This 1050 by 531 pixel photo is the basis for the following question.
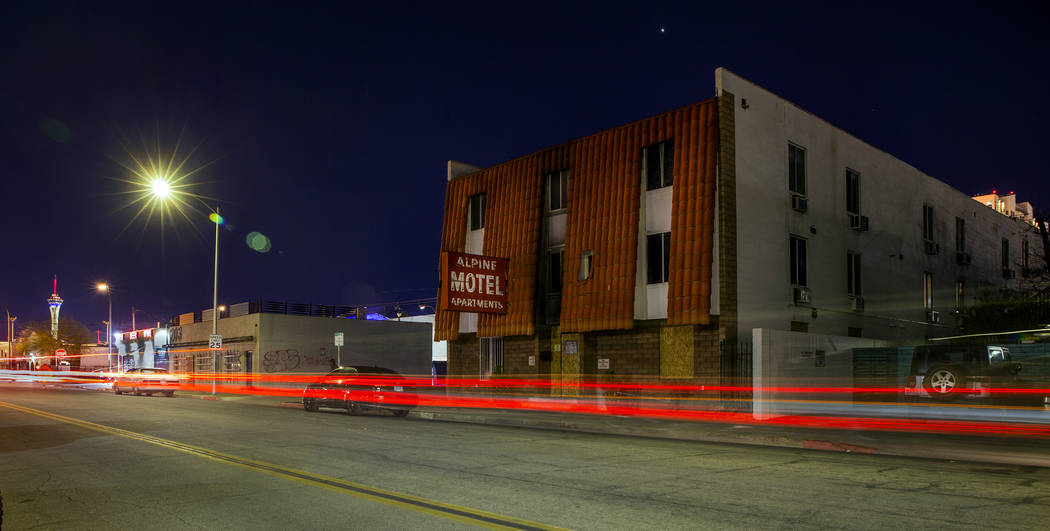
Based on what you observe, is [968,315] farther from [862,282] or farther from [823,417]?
[823,417]

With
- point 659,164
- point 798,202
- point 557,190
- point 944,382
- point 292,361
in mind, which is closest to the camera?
point 944,382

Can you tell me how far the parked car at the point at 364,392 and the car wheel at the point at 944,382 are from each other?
1451 cm

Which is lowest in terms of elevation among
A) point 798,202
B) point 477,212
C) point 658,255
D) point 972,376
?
point 972,376

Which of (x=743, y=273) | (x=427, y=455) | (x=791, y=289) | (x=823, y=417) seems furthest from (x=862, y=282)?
(x=427, y=455)

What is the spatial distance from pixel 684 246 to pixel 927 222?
16.1 metres

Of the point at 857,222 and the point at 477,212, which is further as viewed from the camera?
the point at 477,212

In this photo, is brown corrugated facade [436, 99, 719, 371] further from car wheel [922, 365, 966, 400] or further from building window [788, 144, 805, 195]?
car wheel [922, 365, 966, 400]

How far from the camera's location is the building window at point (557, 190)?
26.7m

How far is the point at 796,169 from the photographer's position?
81.2ft

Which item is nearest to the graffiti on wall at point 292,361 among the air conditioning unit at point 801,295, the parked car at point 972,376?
the air conditioning unit at point 801,295

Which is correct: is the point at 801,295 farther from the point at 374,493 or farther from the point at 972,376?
the point at 374,493

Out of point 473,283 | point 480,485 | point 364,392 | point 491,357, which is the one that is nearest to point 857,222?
point 473,283

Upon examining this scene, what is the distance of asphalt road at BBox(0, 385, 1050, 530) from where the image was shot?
6.93 metres

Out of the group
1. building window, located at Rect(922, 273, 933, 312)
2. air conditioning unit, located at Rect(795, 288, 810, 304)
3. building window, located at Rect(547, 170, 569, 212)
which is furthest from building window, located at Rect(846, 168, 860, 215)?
building window, located at Rect(547, 170, 569, 212)
